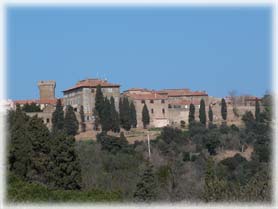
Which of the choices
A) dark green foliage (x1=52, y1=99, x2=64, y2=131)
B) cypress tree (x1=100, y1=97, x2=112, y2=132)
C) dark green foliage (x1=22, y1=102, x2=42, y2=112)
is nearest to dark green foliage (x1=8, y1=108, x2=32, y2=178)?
dark green foliage (x1=52, y1=99, x2=64, y2=131)

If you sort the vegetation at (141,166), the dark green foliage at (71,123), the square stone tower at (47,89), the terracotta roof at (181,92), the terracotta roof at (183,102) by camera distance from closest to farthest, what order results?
the vegetation at (141,166) → the dark green foliage at (71,123) → the square stone tower at (47,89) → the terracotta roof at (183,102) → the terracotta roof at (181,92)

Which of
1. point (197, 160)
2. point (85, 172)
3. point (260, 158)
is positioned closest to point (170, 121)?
point (197, 160)

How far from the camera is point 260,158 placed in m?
18.1

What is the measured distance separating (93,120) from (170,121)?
4.80m

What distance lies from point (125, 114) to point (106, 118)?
174 centimetres

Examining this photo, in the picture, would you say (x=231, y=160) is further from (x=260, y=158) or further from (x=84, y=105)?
(x=84, y=105)

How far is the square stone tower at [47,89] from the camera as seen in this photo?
32562 mm

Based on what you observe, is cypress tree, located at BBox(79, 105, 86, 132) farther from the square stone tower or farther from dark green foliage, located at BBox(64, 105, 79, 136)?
the square stone tower

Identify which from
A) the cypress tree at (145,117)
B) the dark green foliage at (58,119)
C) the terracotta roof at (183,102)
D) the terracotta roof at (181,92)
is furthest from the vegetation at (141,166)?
the terracotta roof at (181,92)

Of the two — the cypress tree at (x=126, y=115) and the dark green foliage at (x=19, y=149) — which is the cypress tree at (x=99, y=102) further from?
the dark green foliage at (x=19, y=149)

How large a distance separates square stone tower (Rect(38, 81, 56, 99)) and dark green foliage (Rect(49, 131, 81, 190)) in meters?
22.2

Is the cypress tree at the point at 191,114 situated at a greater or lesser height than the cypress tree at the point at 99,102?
lesser

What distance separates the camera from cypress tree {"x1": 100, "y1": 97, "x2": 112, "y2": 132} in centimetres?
2703

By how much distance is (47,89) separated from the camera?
32.8 m
